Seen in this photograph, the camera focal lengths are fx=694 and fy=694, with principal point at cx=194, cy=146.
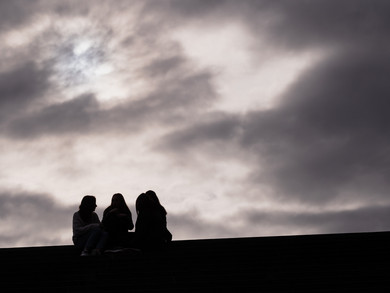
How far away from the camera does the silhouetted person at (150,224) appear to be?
11180 mm

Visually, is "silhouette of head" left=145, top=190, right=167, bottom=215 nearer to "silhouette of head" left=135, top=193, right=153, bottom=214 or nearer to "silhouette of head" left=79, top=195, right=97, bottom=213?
"silhouette of head" left=135, top=193, right=153, bottom=214

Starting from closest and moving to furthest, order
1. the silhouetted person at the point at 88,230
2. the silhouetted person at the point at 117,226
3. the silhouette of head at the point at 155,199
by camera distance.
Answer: the silhouetted person at the point at 88,230, the silhouetted person at the point at 117,226, the silhouette of head at the point at 155,199

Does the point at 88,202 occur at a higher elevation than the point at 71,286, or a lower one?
higher

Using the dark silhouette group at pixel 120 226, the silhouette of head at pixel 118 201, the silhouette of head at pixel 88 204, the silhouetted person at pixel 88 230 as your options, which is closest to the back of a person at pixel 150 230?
the dark silhouette group at pixel 120 226

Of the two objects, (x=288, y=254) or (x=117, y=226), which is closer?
(x=288, y=254)

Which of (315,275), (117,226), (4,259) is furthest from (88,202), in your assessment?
(315,275)

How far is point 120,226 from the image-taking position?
11414 millimetres

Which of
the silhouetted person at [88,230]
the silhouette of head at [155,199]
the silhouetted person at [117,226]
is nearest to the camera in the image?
the silhouetted person at [88,230]

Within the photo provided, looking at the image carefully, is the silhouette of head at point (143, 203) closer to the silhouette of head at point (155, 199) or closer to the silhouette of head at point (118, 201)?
the silhouette of head at point (155, 199)

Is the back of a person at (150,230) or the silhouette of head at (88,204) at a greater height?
the silhouette of head at (88,204)

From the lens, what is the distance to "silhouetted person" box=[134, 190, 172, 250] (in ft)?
36.7

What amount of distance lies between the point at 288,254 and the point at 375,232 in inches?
74.1

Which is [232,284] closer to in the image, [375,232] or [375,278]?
[375,278]

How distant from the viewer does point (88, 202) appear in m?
11.4
